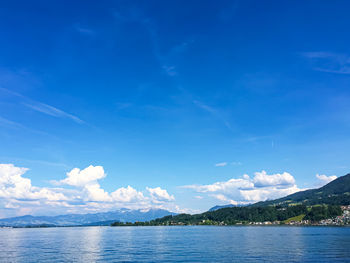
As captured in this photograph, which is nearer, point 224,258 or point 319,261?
point 319,261

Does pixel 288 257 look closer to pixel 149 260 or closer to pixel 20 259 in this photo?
pixel 149 260

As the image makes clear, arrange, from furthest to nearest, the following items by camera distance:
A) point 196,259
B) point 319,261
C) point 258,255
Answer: point 258,255 → point 196,259 → point 319,261

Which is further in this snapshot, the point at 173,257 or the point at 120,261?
the point at 173,257

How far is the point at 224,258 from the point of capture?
80.1 m

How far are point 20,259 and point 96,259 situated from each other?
21472 mm

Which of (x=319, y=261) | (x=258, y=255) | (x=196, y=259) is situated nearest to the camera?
(x=319, y=261)

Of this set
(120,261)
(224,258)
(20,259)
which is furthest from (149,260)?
(20,259)

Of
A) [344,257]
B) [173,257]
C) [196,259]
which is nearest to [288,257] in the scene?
[344,257]

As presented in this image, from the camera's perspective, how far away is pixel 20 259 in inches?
3280

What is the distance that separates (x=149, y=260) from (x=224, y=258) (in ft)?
66.2

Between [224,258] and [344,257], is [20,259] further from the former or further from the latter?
[344,257]

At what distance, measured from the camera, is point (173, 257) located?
84438mm

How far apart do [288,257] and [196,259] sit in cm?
2522

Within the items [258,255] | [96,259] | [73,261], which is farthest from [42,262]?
[258,255]
